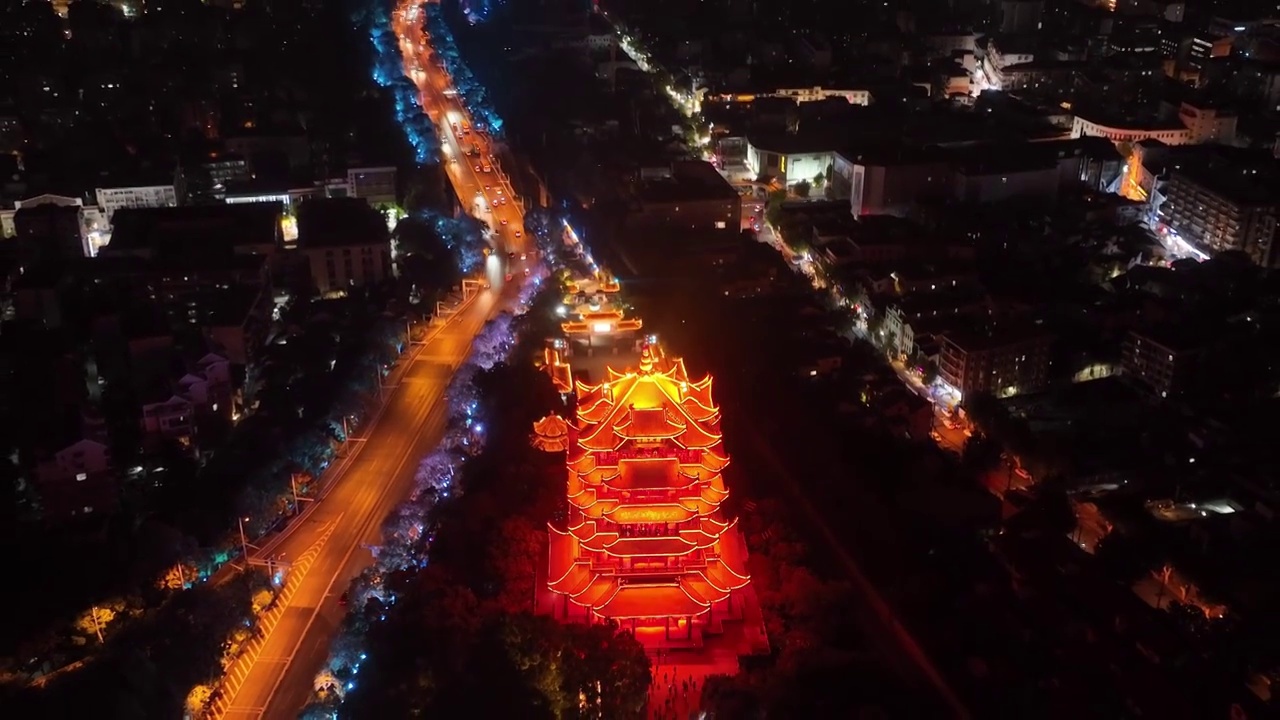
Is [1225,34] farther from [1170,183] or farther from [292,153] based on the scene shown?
[292,153]

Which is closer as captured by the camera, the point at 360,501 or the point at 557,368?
the point at 360,501

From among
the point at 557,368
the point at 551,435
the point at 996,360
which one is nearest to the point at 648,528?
the point at 551,435

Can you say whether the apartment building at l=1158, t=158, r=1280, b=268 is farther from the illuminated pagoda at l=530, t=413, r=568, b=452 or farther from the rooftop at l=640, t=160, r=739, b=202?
the illuminated pagoda at l=530, t=413, r=568, b=452

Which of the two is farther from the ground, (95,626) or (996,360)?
(996,360)

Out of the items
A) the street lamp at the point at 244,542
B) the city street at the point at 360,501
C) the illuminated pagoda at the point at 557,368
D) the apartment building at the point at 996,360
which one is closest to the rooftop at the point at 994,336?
the apartment building at the point at 996,360

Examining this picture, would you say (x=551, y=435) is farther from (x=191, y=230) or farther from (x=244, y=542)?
(x=191, y=230)

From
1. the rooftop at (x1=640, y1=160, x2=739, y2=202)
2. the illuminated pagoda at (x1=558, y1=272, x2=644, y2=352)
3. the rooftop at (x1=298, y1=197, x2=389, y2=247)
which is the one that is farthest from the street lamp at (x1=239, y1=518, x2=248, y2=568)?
the rooftop at (x1=640, y1=160, x2=739, y2=202)

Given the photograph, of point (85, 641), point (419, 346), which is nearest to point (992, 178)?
point (419, 346)

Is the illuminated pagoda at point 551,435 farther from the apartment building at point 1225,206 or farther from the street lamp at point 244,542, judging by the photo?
the apartment building at point 1225,206
